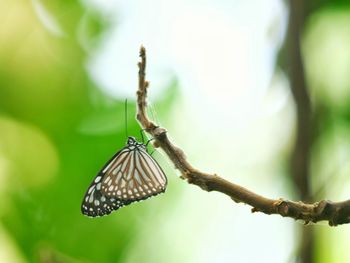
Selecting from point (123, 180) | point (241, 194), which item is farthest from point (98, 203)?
point (241, 194)

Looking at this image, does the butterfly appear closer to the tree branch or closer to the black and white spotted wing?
the black and white spotted wing

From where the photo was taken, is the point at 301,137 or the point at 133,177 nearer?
the point at 133,177

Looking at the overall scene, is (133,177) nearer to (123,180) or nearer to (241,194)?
(123,180)

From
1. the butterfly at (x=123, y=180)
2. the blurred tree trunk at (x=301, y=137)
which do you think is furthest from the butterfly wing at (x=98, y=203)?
the blurred tree trunk at (x=301, y=137)

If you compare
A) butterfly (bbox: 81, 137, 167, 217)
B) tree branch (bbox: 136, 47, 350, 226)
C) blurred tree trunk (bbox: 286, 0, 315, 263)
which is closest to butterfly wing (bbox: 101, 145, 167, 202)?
butterfly (bbox: 81, 137, 167, 217)

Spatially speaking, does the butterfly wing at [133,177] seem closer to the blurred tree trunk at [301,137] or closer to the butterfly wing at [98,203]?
the butterfly wing at [98,203]

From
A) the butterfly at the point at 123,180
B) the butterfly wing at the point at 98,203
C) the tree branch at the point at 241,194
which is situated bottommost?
the butterfly wing at the point at 98,203
